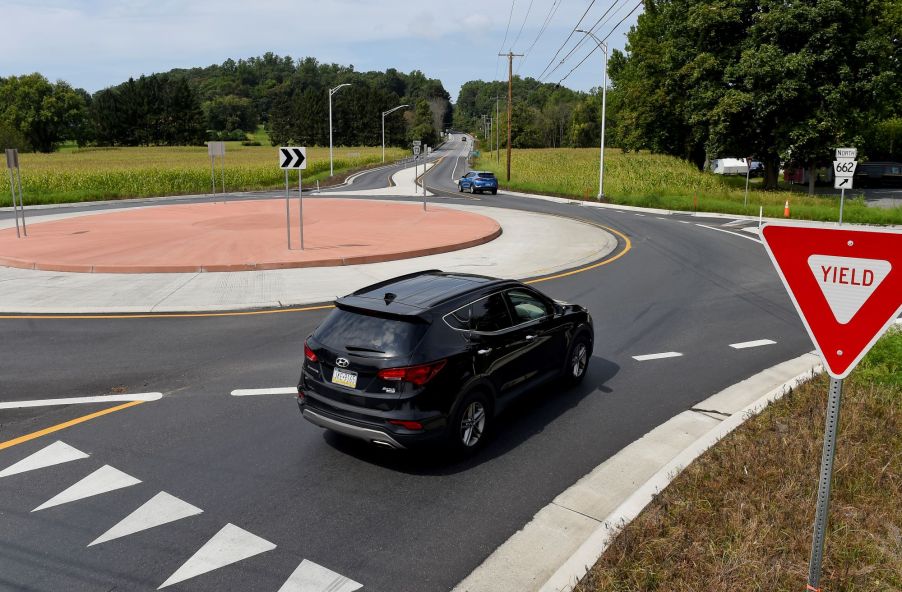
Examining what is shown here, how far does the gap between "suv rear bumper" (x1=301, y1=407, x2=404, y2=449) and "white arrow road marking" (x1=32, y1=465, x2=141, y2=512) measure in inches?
65.3

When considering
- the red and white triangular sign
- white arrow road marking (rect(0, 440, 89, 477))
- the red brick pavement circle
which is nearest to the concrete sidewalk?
the red brick pavement circle

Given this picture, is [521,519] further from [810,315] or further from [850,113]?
[850,113]

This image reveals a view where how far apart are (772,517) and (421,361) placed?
3.11m

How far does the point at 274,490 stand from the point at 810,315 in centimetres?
456

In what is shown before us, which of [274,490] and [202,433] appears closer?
[274,490]

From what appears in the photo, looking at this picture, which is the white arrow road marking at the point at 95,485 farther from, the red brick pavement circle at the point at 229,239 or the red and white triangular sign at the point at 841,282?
the red brick pavement circle at the point at 229,239

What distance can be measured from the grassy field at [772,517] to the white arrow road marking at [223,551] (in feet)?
8.14

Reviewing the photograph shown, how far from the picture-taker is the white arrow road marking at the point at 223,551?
4.85m

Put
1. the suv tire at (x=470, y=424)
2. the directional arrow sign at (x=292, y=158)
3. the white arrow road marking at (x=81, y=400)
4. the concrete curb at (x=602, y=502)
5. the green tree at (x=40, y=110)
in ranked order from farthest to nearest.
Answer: the green tree at (x=40, y=110) → the directional arrow sign at (x=292, y=158) → the white arrow road marking at (x=81, y=400) → the suv tire at (x=470, y=424) → the concrete curb at (x=602, y=502)

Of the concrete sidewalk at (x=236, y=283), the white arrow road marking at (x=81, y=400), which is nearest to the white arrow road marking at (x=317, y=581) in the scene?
the white arrow road marking at (x=81, y=400)

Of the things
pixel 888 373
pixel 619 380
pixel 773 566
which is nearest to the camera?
pixel 773 566

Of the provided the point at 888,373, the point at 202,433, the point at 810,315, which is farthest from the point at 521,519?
the point at 888,373

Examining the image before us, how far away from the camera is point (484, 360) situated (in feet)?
22.5

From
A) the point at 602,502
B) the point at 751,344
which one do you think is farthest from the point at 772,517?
the point at 751,344
